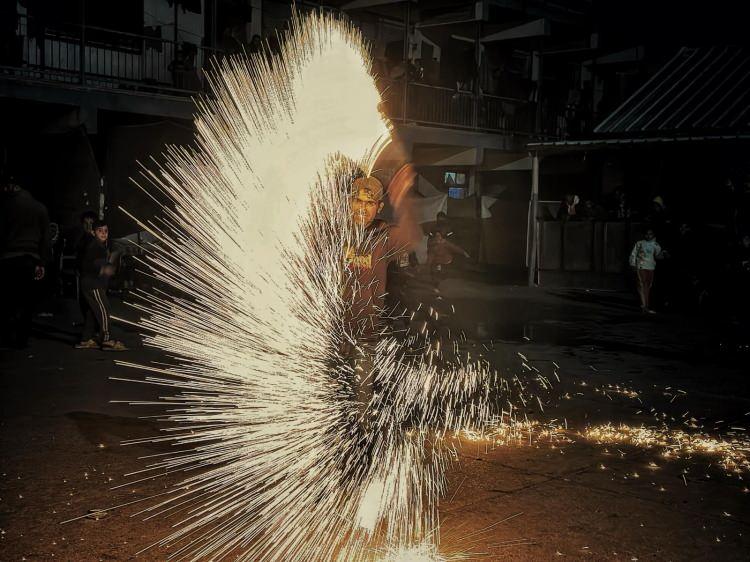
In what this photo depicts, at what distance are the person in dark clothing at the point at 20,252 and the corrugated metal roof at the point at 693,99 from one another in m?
12.6

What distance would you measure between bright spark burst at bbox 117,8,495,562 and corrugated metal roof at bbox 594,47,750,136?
42.6ft

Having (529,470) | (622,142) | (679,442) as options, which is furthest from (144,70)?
(529,470)

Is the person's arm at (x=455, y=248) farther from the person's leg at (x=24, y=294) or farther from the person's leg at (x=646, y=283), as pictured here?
the person's leg at (x=24, y=294)

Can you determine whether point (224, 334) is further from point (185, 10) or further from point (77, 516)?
point (185, 10)

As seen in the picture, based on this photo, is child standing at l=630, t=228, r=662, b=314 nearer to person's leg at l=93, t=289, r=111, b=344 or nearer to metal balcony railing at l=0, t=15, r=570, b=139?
metal balcony railing at l=0, t=15, r=570, b=139

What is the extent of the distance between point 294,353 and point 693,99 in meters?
16.4

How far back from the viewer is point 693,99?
63.4ft

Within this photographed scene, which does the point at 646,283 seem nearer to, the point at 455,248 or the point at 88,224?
the point at 455,248

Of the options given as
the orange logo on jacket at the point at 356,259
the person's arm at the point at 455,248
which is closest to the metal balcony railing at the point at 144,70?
the person's arm at the point at 455,248

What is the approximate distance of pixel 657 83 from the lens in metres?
21.1

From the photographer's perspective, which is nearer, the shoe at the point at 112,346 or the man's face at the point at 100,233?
the shoe at the point at 112,346

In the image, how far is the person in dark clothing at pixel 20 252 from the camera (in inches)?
406

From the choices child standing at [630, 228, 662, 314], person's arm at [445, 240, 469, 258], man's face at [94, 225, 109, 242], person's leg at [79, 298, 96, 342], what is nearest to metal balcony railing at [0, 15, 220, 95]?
person's arm at [445, 240, 469, 258]

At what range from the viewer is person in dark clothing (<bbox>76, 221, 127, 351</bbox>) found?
34.3ft
